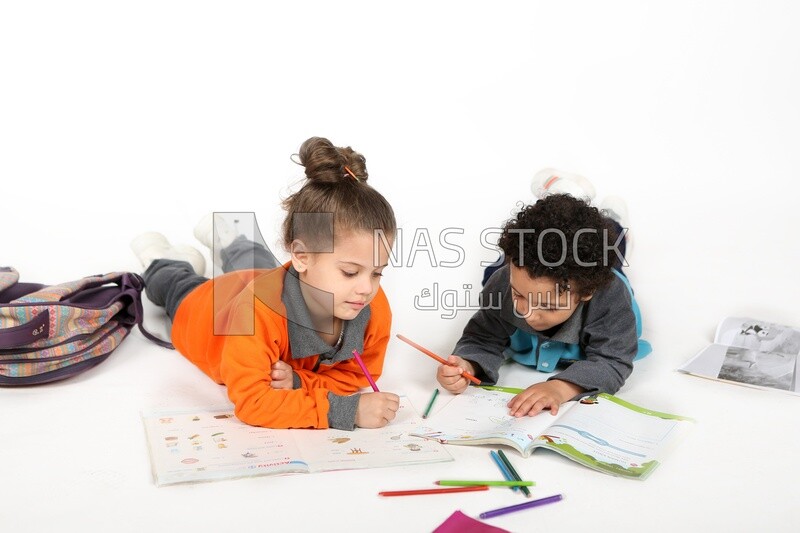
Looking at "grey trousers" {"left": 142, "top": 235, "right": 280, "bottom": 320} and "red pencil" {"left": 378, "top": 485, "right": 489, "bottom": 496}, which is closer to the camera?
"red pencil" {"left": 378, "top": 485, "right": 489, "bottom": 496}

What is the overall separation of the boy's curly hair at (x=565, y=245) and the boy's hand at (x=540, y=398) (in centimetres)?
23

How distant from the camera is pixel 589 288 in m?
2.12

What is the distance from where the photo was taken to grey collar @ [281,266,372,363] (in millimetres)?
2004

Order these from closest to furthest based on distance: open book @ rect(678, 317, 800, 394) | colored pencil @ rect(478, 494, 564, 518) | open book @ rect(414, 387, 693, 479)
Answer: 1. colored pencil @ rect(478, 494, 564, 518)
2. open book @ rect(414, 387, 693, 479)
3. open book @ rect(678, 317, 800, 394)

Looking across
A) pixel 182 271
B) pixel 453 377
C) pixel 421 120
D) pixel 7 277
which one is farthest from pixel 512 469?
pixel 421 120

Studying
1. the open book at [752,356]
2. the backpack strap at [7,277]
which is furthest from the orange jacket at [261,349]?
the open book at [752,356]

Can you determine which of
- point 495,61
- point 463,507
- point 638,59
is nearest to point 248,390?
point 463,507

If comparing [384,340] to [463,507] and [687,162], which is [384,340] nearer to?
[463,507]

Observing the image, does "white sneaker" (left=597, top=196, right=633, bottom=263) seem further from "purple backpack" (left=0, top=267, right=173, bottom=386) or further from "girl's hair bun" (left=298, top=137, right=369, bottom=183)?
"purple backpack" (left=0, top=267, right=173, bottom=386)

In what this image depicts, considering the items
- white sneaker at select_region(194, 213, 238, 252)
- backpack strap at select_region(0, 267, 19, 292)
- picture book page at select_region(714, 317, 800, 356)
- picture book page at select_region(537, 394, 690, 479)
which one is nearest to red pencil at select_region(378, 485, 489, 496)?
picture book page at select_region(537, 394, 690, 479)

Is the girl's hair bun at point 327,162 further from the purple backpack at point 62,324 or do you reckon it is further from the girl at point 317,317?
the purple backpack at point 62,324

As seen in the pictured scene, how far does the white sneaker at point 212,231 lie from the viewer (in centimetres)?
284

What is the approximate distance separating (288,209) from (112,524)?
82 cm

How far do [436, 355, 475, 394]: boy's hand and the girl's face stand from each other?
0.29 metres
